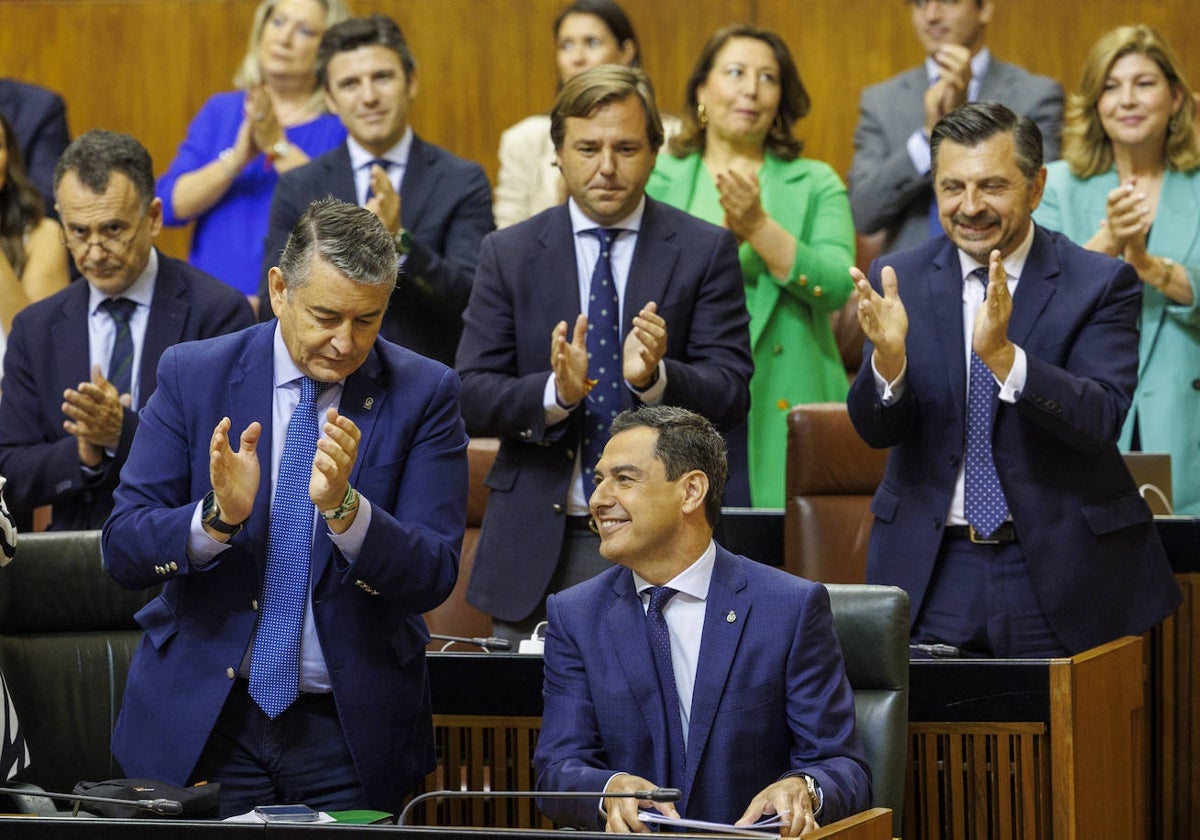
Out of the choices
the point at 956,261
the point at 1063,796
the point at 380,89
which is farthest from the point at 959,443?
the point at 380,89

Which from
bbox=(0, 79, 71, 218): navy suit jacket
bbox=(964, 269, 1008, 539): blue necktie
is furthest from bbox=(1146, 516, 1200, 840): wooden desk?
bbox=(0, 79, 71, 218): navy suit jacket

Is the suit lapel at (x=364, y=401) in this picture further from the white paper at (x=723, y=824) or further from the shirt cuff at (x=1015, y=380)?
the shirt cuff at (x=1015, y=380)

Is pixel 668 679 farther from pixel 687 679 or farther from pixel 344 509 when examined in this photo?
pixel 344 509

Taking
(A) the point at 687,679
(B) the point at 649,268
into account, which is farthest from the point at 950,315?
(A) the point at 687,679

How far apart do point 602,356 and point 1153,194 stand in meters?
1.44

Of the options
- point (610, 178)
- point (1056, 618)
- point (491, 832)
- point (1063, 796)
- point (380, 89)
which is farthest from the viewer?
point (380, 89)

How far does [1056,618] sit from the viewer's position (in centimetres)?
295

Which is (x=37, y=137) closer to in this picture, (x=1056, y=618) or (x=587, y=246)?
(x=587, y=246)

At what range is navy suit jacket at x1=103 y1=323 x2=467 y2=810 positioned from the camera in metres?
2.36

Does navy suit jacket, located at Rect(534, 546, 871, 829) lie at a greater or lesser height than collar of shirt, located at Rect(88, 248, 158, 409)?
lesser

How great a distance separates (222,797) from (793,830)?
2.45 ft

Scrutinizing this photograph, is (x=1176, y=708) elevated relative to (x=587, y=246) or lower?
lower

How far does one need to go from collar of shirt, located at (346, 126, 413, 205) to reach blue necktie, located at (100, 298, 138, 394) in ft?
2.52

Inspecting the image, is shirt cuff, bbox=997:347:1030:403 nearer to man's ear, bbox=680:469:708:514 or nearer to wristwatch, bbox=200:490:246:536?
man's ear, bbox=680:469:708:514
